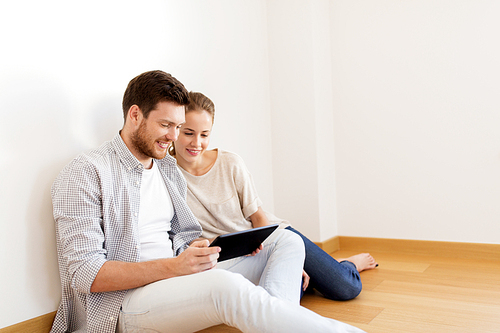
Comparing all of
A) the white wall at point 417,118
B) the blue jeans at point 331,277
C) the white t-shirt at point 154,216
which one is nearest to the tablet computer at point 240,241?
the white t-shirt at point 154,216

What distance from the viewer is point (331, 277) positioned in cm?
202

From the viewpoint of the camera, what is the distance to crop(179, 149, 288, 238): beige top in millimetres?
1972

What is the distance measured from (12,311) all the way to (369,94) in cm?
237

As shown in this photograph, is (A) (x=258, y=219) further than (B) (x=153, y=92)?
Yes

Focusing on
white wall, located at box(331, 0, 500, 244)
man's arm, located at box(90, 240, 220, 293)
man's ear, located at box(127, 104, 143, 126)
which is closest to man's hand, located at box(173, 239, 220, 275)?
man's arm, located at box(90, 240, 220, 293)

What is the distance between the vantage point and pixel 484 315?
5.77ft

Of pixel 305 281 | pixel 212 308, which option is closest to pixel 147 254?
pixel 212 308

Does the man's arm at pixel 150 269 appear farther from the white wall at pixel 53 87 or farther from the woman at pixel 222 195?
the woman at pixel 222 195

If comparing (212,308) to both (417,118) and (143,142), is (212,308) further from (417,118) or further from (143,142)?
(417,118)

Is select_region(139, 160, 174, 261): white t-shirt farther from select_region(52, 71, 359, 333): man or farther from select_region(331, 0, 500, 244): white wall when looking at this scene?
select_region(331, 0, 500, 244): white wall

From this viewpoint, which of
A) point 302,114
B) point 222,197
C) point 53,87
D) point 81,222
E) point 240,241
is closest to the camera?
point 81,222

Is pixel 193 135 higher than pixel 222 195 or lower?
higher

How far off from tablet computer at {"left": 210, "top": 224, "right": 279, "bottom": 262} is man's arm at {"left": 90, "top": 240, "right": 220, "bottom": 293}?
1.7 inches

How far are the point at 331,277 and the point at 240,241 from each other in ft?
2.26
